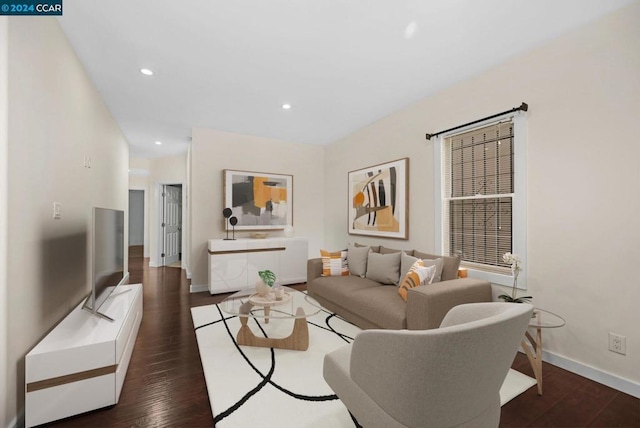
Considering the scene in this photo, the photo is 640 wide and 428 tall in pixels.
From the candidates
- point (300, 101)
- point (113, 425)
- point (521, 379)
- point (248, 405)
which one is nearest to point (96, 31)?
point (300, 101)

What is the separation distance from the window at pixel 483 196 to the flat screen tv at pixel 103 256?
130 inches

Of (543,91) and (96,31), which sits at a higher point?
(96,31)

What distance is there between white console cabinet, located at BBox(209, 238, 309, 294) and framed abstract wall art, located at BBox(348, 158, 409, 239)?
1.12 metres

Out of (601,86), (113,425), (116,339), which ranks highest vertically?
(601,86)

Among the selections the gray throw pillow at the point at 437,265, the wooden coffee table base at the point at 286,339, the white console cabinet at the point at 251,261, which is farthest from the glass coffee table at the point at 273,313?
the white console cabinet at the point at 251,261

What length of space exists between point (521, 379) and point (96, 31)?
14.0 ft

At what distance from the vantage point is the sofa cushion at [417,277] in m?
2.58

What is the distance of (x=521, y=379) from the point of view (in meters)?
2.03

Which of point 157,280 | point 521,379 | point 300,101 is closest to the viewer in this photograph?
point 521,379

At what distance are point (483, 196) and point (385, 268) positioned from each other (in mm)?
1299

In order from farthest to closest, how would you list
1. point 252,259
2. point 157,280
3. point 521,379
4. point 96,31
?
1. point 157,280
2. point 252,259
3. point 96,31
4. point 521,379

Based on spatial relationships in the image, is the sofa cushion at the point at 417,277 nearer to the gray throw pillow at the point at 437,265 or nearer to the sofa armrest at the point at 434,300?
the gray throw pillow at the point at 437,265

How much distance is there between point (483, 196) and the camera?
9.23 ft

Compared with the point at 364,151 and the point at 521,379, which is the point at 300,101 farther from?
the point at 521,379
